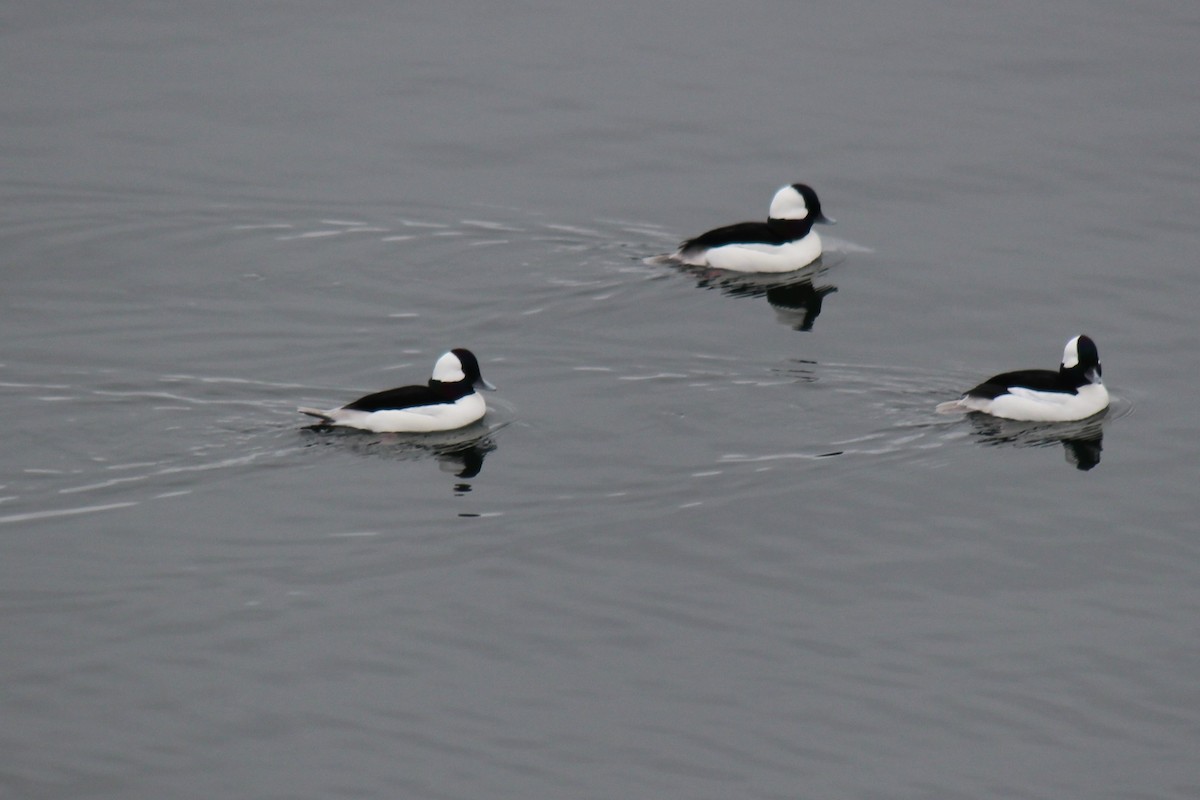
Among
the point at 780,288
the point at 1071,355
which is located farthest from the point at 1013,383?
the point at 780,288

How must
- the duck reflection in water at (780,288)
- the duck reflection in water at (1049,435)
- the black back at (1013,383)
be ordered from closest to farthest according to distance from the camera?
the duck reflection in water at (1049,435)
the black back at (1013,383)
the duck reflection in water at (780,288)

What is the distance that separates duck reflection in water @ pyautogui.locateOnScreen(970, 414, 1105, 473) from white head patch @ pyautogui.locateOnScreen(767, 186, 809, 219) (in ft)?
19.2

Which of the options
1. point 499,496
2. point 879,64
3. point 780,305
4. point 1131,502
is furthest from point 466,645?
point 879,64

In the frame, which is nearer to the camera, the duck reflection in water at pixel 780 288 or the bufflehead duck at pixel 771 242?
the duck reflection in water at pixel 780 288

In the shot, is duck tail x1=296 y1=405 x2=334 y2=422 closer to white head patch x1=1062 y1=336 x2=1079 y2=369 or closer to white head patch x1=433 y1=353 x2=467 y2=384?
white head patch x1=433 y1=353 x2=467 y2=384

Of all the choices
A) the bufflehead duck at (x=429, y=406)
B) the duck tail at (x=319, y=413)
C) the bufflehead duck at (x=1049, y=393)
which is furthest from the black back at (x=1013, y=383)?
the duck tail at (x=319, y=413)

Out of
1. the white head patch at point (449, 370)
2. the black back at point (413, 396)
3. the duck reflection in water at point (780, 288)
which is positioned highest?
the duck reflection in water at point (780, 288)

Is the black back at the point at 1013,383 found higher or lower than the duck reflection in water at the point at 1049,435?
higher

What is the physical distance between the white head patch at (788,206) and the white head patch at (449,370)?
6.59m

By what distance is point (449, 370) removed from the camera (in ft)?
53.7

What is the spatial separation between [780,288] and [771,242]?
0.63 metres

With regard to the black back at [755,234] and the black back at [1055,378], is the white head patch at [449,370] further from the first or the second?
the black back at [755,234]

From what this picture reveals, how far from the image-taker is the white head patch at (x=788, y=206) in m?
21.8

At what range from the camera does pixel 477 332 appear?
60.8 feet
